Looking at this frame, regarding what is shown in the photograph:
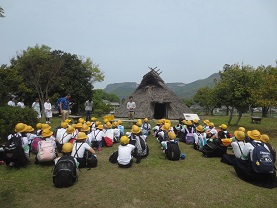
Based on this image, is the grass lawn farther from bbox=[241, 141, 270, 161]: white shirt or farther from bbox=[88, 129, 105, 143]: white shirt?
bbox=[88, 129, 105, 143]: white shirt

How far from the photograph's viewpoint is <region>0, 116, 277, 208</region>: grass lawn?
4809 millimetres

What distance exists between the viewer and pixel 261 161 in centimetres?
566

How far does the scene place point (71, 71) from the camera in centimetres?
2909

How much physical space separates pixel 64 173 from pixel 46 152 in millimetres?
1902

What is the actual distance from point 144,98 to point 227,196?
18482 mm

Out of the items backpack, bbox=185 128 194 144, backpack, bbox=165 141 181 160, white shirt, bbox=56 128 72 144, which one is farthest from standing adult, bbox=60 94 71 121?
backpack, bbox=165 141 181 160

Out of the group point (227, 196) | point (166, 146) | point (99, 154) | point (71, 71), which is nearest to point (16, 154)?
point (99, 154)

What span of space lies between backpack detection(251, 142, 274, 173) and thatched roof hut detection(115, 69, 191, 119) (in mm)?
16210

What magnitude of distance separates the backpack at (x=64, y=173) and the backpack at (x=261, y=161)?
4795 mm

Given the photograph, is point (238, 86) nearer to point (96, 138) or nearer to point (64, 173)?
point (96, 138)

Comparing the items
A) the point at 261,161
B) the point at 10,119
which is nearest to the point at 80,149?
the point at 261,161

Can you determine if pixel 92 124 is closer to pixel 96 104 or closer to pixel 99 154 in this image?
pixel 99 154

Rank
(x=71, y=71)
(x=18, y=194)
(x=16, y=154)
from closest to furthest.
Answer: (x=18, y=194) < (x=16, y=154) < (x=71, y=71)

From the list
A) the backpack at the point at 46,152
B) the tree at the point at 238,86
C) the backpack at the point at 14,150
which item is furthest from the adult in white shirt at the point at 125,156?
the tree at the point at 238,86
